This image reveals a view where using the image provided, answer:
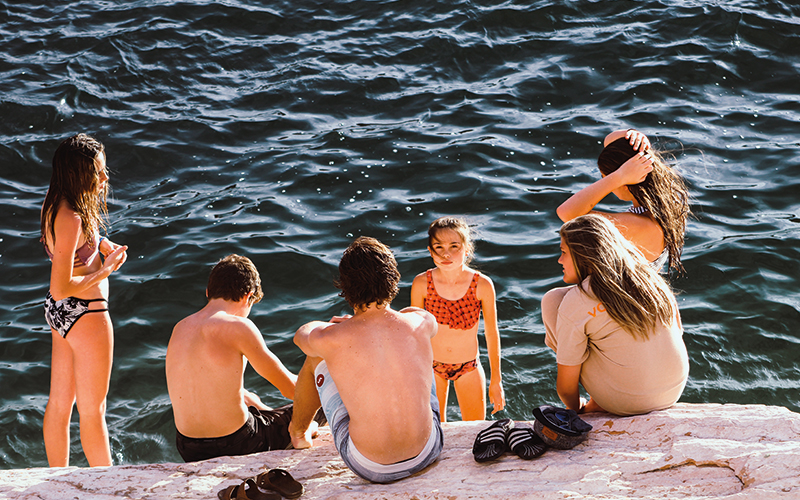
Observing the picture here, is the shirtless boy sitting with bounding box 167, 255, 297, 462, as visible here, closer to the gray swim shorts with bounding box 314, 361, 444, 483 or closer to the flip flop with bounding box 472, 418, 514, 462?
the gray swim shorts with bounding box 314, 361, 444, 483

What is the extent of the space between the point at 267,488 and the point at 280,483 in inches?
2.8

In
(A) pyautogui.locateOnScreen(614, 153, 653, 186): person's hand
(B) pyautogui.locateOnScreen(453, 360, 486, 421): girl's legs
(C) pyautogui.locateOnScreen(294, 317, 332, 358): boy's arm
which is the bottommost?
(B) pyautogui.locateOnScreen(453, 360, 486, 421): girl's legs

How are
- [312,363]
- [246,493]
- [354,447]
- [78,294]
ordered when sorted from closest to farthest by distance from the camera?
1. [246,493]
2. [354,447]
3. [312,363]
4. [78,294]

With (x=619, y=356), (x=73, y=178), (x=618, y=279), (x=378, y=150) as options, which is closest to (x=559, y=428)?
(x=619, y=356)

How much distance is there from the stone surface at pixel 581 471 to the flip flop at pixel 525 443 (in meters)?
0.04

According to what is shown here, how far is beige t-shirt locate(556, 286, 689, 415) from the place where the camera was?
12.0 feet

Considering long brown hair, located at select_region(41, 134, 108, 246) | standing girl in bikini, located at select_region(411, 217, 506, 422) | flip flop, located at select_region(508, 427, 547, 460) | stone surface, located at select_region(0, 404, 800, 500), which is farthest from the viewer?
standing girl in bikini, located at select_region(411, 217, 506, 422)

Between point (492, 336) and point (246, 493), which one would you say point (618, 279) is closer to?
point (492, 336)

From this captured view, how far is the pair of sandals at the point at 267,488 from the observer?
129 inches

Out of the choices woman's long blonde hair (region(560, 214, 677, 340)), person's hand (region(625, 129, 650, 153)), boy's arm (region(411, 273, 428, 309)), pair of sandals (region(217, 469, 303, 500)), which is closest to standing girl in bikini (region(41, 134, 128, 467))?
pair of sandals (region(217, 469, 303, 500))

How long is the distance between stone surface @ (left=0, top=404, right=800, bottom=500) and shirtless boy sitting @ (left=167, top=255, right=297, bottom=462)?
26cm

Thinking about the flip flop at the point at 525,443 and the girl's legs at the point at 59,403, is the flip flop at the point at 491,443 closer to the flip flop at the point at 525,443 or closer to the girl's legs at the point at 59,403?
the flip flop at the point at 525,443

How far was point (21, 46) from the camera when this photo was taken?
12.3 metres

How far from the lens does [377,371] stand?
11.2 ft
